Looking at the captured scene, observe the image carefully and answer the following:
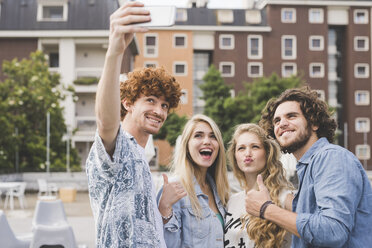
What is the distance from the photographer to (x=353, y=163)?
206cm

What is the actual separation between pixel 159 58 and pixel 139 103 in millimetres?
39682

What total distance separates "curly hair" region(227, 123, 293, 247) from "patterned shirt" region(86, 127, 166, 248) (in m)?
1.19

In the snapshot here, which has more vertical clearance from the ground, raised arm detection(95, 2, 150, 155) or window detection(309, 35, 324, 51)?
window detection(309, 35, 324, 51)

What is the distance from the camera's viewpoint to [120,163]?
197 centimetres

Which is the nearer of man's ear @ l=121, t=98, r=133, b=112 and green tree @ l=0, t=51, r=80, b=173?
man's ear @ l=121, t=98, r=133, b=112

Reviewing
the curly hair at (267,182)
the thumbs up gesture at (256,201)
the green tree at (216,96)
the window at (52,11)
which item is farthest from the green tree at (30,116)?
the thumbs up gesture at (256,201)

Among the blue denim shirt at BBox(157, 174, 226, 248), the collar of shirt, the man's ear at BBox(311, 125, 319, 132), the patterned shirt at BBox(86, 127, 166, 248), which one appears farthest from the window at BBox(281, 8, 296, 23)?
the patterned shirt at BBox(86, 127, 166, 248)

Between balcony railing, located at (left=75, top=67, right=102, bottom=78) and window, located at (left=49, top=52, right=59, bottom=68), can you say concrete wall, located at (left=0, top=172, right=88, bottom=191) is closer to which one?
balcony railing, located at (left=75, top=67, right=102, bottom=78)

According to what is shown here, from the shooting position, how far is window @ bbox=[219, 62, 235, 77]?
41.2 m

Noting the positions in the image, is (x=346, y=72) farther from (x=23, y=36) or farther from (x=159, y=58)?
(x=23, y=36)

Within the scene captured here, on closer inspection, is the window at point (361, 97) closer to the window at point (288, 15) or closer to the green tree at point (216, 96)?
the window at point (288, 15)

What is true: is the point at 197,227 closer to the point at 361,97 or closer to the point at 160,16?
the point at 160,16

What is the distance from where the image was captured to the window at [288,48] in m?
41.5

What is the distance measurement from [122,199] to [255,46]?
40631 millimetres
